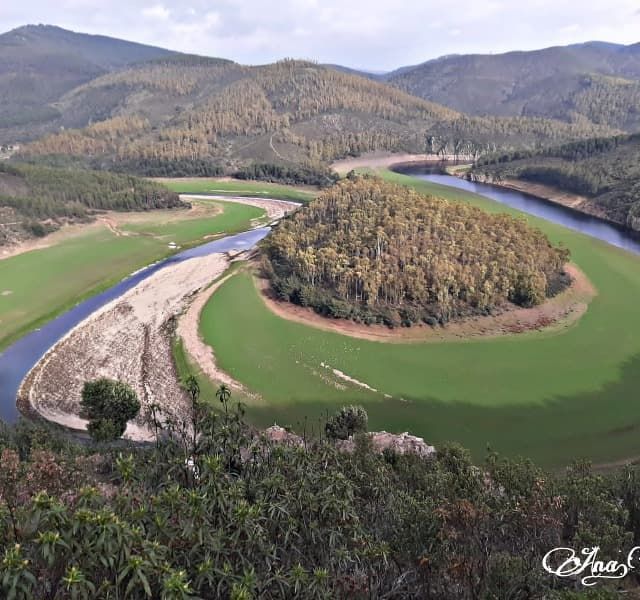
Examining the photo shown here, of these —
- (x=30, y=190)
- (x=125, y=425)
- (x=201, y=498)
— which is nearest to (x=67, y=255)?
(x=30, y=190)

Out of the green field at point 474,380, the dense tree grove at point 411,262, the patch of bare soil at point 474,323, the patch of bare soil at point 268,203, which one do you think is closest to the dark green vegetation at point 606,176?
the dense tree grove at point 411,262

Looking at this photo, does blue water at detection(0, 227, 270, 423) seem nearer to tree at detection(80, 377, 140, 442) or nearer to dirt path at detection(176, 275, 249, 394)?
tree at detection(80, 377, 140, 442)

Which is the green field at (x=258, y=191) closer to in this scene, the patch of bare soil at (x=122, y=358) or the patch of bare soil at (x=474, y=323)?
the patch of bare soil at (x=122, y=358)

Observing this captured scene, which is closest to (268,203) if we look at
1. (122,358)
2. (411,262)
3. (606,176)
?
(411,262)

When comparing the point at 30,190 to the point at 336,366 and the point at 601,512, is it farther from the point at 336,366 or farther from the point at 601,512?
the point at 601,512

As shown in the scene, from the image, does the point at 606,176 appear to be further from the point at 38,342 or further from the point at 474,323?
the point at 38,342
